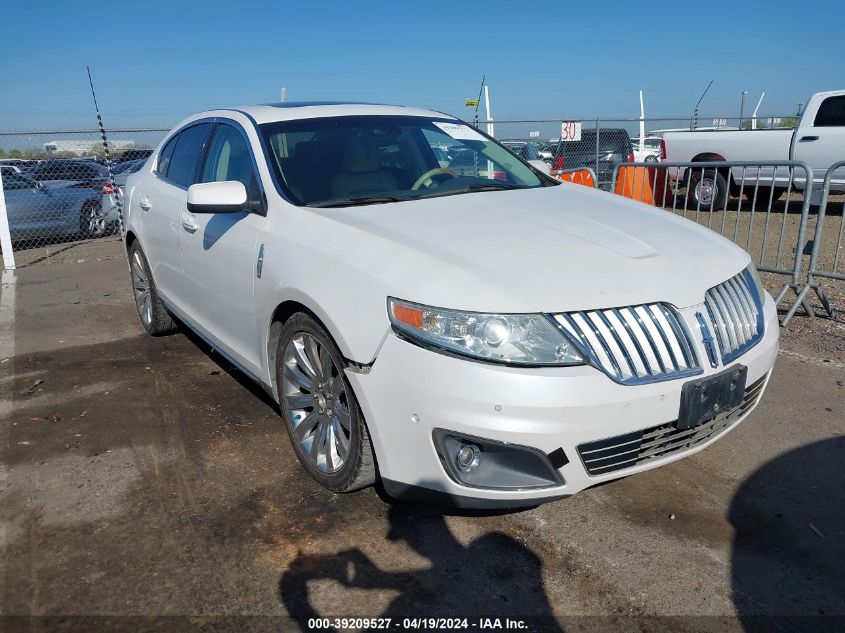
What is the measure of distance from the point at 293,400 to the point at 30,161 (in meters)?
9.60

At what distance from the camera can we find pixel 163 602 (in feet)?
8.13

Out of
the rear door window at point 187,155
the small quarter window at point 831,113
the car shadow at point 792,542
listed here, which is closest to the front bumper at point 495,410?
the car shadow at point 792,542

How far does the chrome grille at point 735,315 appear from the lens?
272cm

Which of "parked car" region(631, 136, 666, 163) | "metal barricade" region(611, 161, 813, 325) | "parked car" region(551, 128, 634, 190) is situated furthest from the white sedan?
"parked car" region(631, 136, 666, 163)

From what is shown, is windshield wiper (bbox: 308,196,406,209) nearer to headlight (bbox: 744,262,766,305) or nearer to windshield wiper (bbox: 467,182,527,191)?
windshield wiper (bbox: 467,182,527,191)

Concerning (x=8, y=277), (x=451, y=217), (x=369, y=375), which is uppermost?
(x=451, y=217)

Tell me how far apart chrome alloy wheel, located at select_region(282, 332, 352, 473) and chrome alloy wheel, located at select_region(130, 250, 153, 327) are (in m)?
2.60

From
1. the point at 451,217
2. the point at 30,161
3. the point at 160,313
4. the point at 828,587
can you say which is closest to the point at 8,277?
the point at 30,161

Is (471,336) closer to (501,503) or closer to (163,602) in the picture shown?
(501,503)

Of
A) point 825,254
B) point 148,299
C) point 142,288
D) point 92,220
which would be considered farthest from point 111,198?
point 825,254

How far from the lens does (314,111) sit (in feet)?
13.1

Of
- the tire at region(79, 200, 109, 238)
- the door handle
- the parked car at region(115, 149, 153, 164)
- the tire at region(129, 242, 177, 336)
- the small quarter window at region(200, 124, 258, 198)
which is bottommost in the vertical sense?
the tire at region(79, 200, 109, 238)

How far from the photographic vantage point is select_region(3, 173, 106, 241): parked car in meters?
10.3

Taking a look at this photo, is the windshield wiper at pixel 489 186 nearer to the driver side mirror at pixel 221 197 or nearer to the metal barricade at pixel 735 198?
the driver side mirror at pixel 221 197
